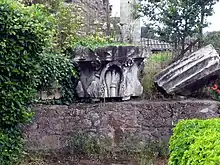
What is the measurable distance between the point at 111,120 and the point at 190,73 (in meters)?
1.38

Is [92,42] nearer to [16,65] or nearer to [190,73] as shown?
[190,73]

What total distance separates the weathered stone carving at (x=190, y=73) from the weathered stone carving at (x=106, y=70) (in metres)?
0.53

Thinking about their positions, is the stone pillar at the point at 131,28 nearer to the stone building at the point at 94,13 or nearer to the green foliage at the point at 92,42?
the stone building at the point at 94,13

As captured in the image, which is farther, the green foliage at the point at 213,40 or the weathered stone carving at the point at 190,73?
the green foliage at the point at 213,40

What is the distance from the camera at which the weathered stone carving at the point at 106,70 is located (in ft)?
18.0

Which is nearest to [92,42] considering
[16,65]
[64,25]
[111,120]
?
[64,25]

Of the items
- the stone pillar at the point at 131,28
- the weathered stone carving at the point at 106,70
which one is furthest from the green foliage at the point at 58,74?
the stone pillar at the point at 131,28

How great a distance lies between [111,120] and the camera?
560 cm

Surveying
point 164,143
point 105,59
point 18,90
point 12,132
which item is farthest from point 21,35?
point 164,143

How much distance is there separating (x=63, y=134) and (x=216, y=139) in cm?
330

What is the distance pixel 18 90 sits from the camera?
14.5ft

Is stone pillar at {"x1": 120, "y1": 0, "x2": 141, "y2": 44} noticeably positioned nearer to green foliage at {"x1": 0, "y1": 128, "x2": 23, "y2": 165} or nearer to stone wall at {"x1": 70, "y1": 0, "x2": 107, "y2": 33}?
stone wall at {"x1": 70, "y1": 0, "x2": 107, "y2": 33}

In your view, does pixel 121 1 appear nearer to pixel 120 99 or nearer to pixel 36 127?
pixel 120 99

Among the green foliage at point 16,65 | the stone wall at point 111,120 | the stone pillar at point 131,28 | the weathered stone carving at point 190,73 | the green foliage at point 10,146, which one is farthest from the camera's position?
the stone pillar at point 131,28
